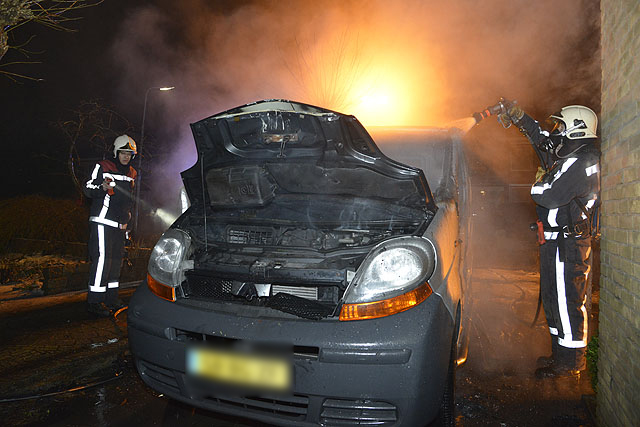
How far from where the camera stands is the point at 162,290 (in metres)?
2.31

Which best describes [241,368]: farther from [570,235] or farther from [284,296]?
[570,235]

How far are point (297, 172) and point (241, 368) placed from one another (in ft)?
4.20

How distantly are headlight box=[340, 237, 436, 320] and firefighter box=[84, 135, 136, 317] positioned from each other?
11.8ft

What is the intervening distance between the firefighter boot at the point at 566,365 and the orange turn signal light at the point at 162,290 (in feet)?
8.81

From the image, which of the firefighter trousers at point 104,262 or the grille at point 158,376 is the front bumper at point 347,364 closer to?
the grille at point 158,376

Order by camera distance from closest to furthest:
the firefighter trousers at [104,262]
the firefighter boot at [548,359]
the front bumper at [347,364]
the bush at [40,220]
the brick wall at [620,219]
→ the front bumper at [347,364] → the brick wall at [620,219] → the firefighter boot at [548,359] → the firefighter trousers at [104,262] → the bush at [40,220]

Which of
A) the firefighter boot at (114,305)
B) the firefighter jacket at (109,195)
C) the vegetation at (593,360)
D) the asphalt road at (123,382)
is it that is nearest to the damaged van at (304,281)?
the asphalt road at (123,382)

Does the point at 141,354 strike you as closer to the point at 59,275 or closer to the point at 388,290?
the point at 388,290

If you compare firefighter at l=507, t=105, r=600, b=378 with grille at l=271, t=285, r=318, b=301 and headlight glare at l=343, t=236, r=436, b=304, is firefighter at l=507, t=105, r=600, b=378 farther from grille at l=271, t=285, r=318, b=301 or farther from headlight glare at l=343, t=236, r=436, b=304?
grille at l=271, t=285, r=318, b=301

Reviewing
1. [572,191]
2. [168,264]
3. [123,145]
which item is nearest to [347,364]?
[168,264]

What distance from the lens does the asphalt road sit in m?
2.53

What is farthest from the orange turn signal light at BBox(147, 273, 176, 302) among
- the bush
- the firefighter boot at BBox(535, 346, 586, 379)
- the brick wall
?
the bush

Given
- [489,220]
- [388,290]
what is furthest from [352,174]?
[489,220]

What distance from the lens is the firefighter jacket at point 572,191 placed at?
3.06 meters
